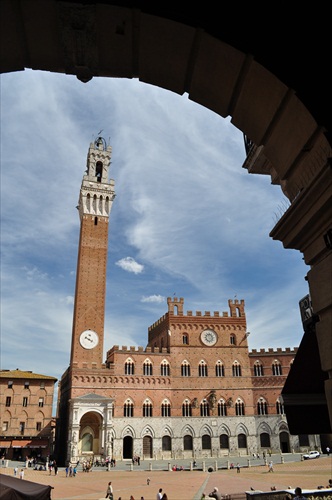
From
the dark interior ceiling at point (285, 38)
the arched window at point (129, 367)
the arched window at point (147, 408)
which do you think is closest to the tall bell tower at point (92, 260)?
the arched window at point (129, 367)

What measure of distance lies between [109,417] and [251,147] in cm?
3703

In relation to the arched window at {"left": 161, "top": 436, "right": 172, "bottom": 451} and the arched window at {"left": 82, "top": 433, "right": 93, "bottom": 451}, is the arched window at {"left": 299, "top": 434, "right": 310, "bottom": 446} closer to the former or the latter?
the arched window at {"left": 161, "top": 436, "right": 172, "bottom": 451}

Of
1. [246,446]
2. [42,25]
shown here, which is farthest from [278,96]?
[246,446]

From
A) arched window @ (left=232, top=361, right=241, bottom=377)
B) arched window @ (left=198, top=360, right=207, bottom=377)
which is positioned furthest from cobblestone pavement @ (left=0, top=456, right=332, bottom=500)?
arched window @ (left=232, top=361, right=241, bottom=377)

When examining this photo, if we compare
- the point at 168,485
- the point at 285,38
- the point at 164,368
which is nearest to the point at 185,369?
the point at 164,368

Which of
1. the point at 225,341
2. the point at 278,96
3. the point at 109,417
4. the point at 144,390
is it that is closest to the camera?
the point at 278,96

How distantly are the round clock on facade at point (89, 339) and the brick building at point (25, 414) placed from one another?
9249mm

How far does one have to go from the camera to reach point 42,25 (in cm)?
318

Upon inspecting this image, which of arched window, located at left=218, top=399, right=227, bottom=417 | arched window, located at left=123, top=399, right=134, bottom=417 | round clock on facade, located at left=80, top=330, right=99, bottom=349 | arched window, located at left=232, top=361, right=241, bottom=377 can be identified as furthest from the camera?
arched window, located at left=232, top=361, right=241, bottom=377

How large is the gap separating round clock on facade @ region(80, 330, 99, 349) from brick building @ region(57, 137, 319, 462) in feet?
0.34

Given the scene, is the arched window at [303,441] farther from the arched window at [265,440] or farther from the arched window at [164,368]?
the arched window at [164,368]

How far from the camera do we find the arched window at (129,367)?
42.0m

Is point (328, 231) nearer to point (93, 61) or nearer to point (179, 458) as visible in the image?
point (93, 61)

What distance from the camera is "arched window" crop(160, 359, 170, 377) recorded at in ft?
142
